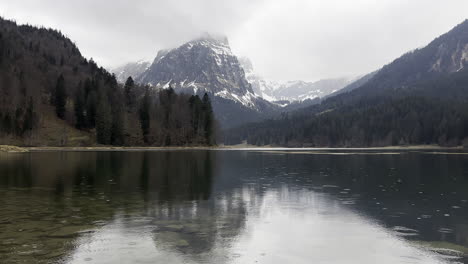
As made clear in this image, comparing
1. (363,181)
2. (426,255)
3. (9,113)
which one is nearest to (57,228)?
(426,255)

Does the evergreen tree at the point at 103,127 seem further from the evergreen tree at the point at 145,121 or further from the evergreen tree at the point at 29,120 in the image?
the evergreen tree at the point at 29,120

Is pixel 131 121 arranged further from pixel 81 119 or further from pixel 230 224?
pixel 230 224

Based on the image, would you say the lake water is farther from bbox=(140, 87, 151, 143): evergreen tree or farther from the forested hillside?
bbox=(140, 87, 151, 143): evergreen tree

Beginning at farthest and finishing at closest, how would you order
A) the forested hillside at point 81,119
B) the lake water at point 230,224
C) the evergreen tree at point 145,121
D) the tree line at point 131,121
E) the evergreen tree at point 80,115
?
the evergreen tree at point 145,121, the evergreen tree at point 80,115, the tree line at point 131,121, the forested hillside at point 81,119, the lake water at point 230,224

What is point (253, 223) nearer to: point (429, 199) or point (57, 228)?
point (57, 228)

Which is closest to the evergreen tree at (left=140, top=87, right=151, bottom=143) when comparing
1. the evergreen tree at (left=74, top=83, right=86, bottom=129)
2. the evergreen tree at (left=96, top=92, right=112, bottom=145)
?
the evergreen tree at (left=96, top=92, right=112, bottom=145)

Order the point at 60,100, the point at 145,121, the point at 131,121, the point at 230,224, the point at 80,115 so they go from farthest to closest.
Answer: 1. the point at 131,121
2. the point at 60,100
3. the point at 145,121
4. the point at 80,115
5. the point at 230,224

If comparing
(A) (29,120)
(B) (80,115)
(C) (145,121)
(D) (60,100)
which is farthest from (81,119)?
(C) (145,121)

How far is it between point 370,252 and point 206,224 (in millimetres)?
9475

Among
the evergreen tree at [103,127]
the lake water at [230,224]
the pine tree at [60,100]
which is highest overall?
the pine tree at [60,100]

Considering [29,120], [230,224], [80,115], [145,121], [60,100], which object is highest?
[60,100]

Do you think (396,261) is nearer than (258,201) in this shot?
Yes

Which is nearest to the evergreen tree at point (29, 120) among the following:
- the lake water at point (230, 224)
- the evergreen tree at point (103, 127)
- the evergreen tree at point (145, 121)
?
the evergreen tree at point (103, 127)

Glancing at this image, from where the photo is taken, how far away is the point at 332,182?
44781mm
